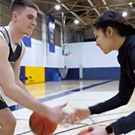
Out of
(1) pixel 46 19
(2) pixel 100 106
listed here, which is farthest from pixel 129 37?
(1) pixel 46 19

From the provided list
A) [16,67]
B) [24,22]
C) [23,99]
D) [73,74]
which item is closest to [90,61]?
[73,74]

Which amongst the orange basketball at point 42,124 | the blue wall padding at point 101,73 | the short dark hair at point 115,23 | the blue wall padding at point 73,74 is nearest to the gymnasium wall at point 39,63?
the blue wall padding at point 73,74

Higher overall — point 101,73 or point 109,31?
point 109,31

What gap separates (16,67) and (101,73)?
656 inches

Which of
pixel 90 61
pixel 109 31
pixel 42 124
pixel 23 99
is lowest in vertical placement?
pixel 42 124

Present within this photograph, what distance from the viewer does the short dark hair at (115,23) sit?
147 cm

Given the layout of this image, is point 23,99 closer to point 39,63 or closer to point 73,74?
point 39,63

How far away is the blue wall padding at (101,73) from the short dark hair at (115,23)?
17.1 meters

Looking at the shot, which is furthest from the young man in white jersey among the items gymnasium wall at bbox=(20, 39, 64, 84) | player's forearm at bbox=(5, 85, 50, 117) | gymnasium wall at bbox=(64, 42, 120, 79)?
gymnasium wall at bbox=(64, 42, 120, 79)

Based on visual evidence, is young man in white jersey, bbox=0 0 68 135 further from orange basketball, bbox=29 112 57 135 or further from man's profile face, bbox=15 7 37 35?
orange basketball, bbox=29 112 57 135

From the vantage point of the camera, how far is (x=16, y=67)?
7.98 feet

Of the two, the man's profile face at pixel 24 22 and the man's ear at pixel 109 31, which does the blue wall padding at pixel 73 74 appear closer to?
the man's profile face at pixel 24 22

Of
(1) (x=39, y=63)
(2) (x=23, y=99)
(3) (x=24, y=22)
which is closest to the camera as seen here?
(2) (x=23, y=99)

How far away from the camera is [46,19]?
16203 mm
